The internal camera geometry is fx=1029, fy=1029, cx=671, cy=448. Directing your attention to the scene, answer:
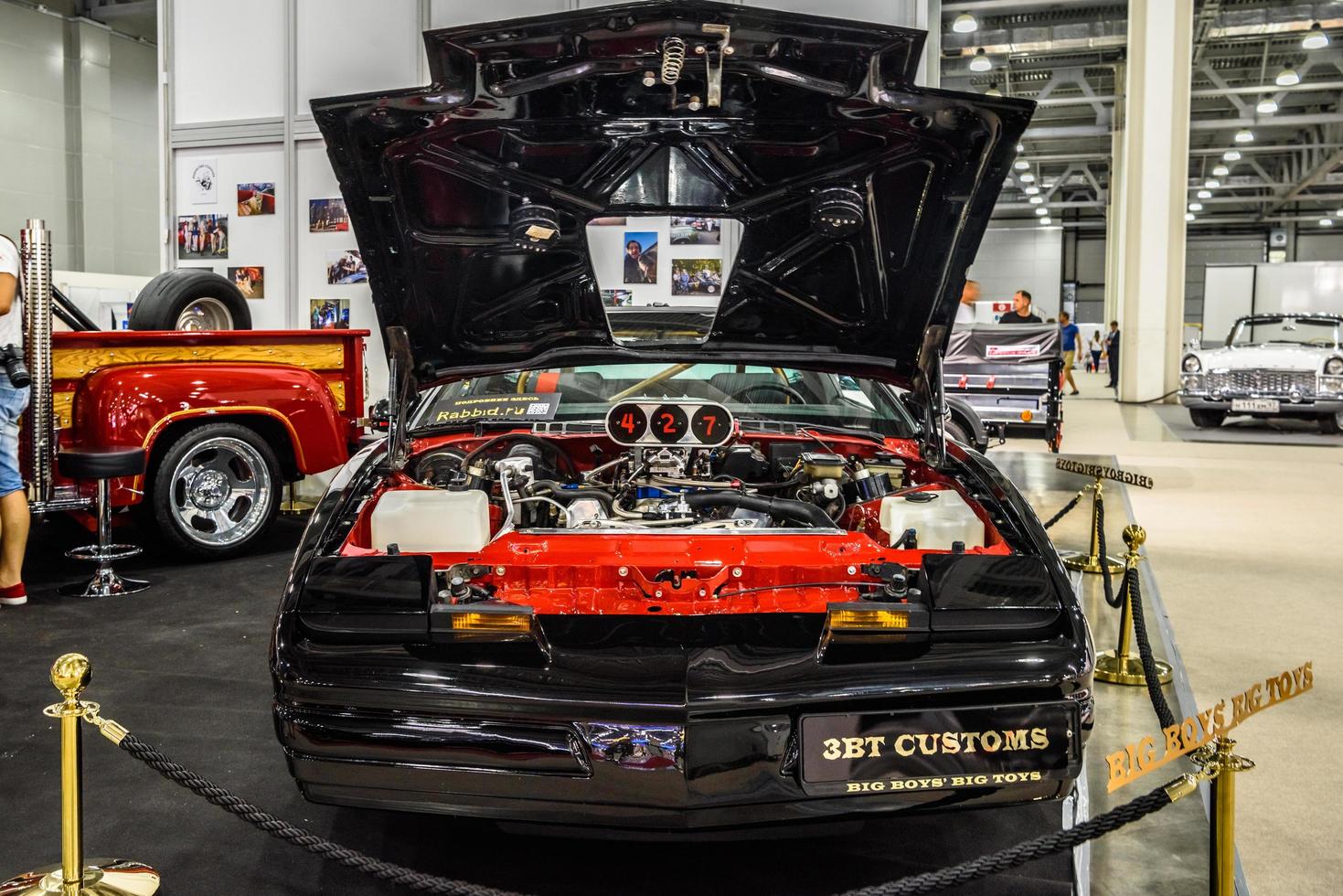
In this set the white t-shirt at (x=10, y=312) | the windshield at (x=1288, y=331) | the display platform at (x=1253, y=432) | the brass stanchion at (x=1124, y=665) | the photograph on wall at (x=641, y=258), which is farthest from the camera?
the windshield at (x=1288, y=331)

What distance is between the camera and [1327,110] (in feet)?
69.2

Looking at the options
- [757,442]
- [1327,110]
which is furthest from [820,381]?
[1327,110]

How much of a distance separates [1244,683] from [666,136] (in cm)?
274

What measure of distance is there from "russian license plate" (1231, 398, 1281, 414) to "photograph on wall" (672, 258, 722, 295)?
742 centimetres

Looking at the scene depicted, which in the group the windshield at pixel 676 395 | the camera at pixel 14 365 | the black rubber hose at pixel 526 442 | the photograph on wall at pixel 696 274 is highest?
the photograph on wall at pixel 696 274

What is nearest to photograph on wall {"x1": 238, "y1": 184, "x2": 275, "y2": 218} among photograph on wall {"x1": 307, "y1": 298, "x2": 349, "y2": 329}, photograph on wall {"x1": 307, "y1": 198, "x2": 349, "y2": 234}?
photograph on wall {"x1": 307, "y1": 198, "x2": 349, "y2": 234}

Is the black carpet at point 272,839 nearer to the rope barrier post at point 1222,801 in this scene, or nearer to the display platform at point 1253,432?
the rope barrier post at point 1222,801

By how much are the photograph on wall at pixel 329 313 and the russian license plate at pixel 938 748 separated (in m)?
6.26

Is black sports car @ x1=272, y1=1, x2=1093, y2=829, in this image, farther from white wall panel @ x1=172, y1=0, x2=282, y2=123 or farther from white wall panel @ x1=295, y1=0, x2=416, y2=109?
white wall panel @ x1=172, y1=0, x2=282, y2=123

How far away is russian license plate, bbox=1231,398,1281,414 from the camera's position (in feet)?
36.9

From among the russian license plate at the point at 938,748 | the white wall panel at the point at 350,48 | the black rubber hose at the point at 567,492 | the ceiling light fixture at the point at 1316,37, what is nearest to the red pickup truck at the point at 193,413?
the white wall panel at the point at 350,48

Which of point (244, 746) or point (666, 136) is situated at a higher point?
point (666, 136)

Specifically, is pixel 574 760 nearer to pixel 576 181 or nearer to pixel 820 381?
pixel 576 181

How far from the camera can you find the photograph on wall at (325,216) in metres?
7.20
